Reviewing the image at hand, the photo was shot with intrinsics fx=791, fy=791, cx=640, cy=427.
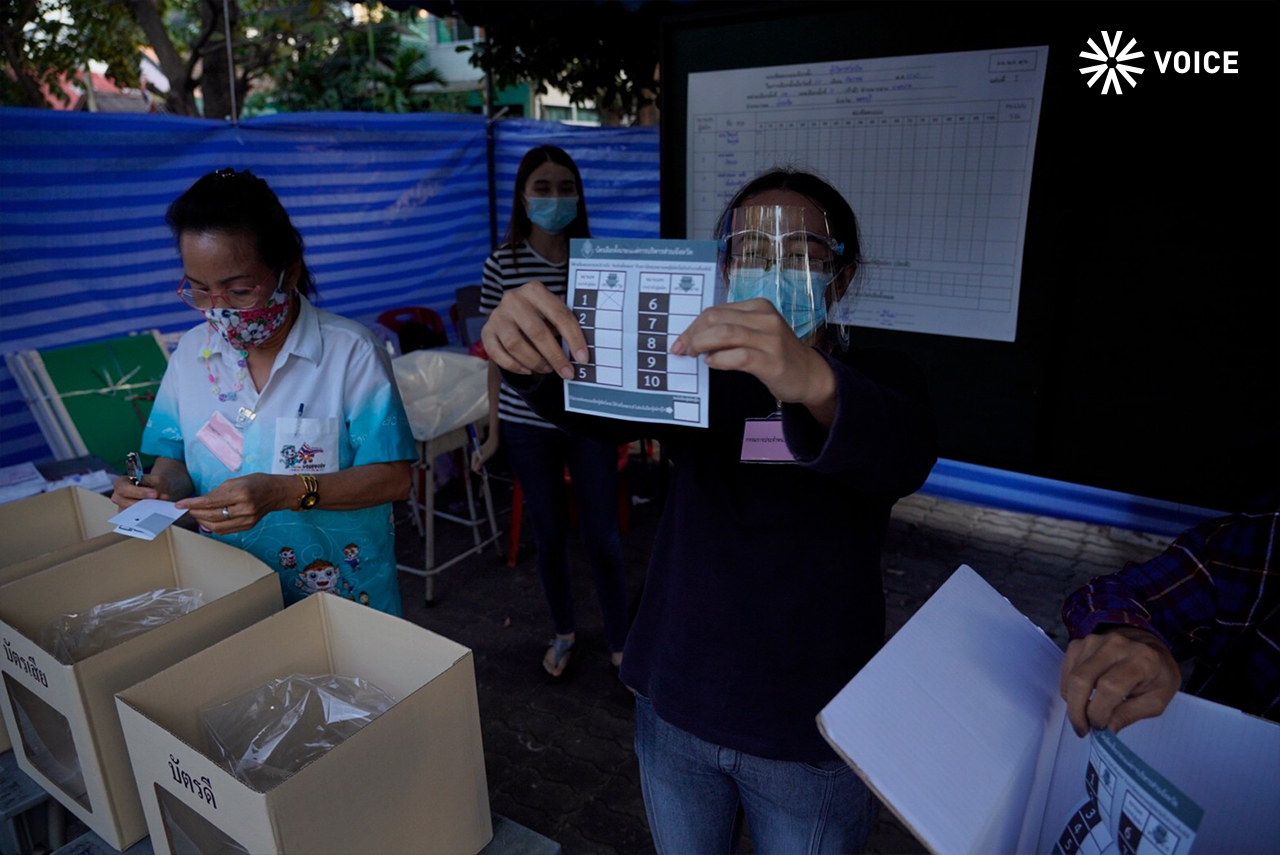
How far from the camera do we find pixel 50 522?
204 cm

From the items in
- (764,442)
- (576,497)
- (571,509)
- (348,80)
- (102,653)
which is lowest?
(571,509)

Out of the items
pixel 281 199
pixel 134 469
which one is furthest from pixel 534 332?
pixel 281 199

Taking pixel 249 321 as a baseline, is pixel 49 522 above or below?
below

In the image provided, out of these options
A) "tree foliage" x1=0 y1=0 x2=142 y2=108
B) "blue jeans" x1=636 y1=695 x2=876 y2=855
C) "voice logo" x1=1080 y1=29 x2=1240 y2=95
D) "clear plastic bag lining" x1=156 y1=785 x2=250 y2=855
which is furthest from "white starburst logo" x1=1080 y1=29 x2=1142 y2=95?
"tree foliage" x1=0 y1=0 x2=142 y2=108

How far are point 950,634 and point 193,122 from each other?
496cm

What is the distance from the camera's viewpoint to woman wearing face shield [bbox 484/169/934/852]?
1.20m

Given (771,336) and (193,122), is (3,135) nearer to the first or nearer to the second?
(193,122)

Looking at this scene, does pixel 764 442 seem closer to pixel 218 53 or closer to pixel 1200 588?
pixel 1200 588

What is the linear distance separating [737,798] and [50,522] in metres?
1.87

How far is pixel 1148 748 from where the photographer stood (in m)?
0.93

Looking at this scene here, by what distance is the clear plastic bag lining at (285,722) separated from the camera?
1.24 meters

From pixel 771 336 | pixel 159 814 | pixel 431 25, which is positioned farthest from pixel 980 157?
pixel 431 25

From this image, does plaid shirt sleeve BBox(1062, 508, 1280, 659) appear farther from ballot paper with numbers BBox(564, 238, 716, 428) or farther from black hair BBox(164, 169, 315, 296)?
black hair BBox(164, 169, 315, 296)

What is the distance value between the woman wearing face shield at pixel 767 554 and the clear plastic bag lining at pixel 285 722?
0.52m
